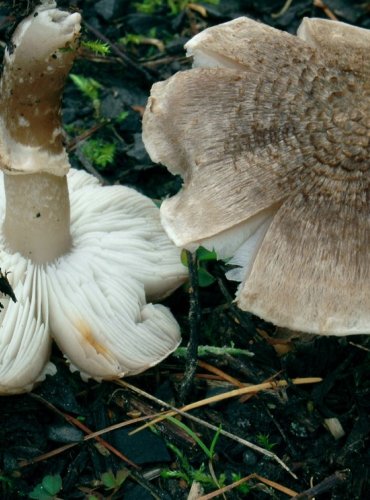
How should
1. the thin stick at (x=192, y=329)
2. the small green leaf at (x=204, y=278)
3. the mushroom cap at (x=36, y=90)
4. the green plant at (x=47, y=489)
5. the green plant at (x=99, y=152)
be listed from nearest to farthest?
the mushroom cap at (x=36, y=90) → the green plant at (x=47, y=489) → the thin stick at (x=192, y=329) → the small green leaf at (x=204, y=278) → the green plant at (x=99, y=152)

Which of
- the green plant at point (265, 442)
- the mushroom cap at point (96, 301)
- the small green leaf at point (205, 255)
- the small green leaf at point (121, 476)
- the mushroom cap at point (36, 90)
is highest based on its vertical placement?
the mushroom cap at point (36, 90)

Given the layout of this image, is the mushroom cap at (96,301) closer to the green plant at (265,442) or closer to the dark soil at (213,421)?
the dark soil at (213,421)

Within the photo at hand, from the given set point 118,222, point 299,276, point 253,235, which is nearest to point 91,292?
point 118,222

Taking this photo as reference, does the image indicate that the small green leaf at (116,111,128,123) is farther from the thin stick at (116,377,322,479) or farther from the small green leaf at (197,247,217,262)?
the thin stick at (116,377,322,479)

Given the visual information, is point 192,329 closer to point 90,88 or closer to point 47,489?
point 47,489

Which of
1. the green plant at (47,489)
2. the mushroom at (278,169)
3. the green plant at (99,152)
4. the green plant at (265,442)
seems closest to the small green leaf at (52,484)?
the green plant at (47,489)

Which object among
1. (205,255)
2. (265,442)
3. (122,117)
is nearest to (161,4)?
(122,117)
